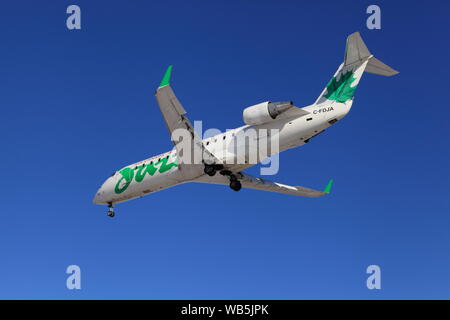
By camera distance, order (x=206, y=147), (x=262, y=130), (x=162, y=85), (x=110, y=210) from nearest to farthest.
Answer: (x=162, y=85) < (x=262, y=130) < (x=206, y=147) < (x=110, y=210)

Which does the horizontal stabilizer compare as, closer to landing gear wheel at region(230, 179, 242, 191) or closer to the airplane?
the airplane

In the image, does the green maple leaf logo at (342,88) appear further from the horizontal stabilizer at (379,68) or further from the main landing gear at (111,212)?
the main landing gear at (111,212)

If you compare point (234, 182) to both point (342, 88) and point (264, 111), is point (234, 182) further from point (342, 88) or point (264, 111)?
point (342, 88)

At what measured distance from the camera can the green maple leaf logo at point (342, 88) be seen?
31547mm

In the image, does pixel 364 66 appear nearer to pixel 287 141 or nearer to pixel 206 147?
pixel 287 141

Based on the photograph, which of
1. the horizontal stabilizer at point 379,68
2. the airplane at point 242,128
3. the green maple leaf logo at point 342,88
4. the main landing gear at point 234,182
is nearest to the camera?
the airplane at point 242,128

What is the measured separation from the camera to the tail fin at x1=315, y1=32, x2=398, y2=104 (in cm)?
3150

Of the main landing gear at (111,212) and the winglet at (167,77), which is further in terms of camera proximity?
the main landing gear at (111,212)

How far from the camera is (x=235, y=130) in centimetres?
3444

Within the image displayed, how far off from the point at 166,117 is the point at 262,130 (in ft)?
16.0

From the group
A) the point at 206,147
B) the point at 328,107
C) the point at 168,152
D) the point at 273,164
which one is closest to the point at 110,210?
the point at 168,152

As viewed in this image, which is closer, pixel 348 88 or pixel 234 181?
pixel 348 88

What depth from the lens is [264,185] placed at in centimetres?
3934

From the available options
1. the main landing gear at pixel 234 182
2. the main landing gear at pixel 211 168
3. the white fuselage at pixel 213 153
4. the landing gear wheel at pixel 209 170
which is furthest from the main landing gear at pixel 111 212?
the landing gear wheel at pixel 209 170
